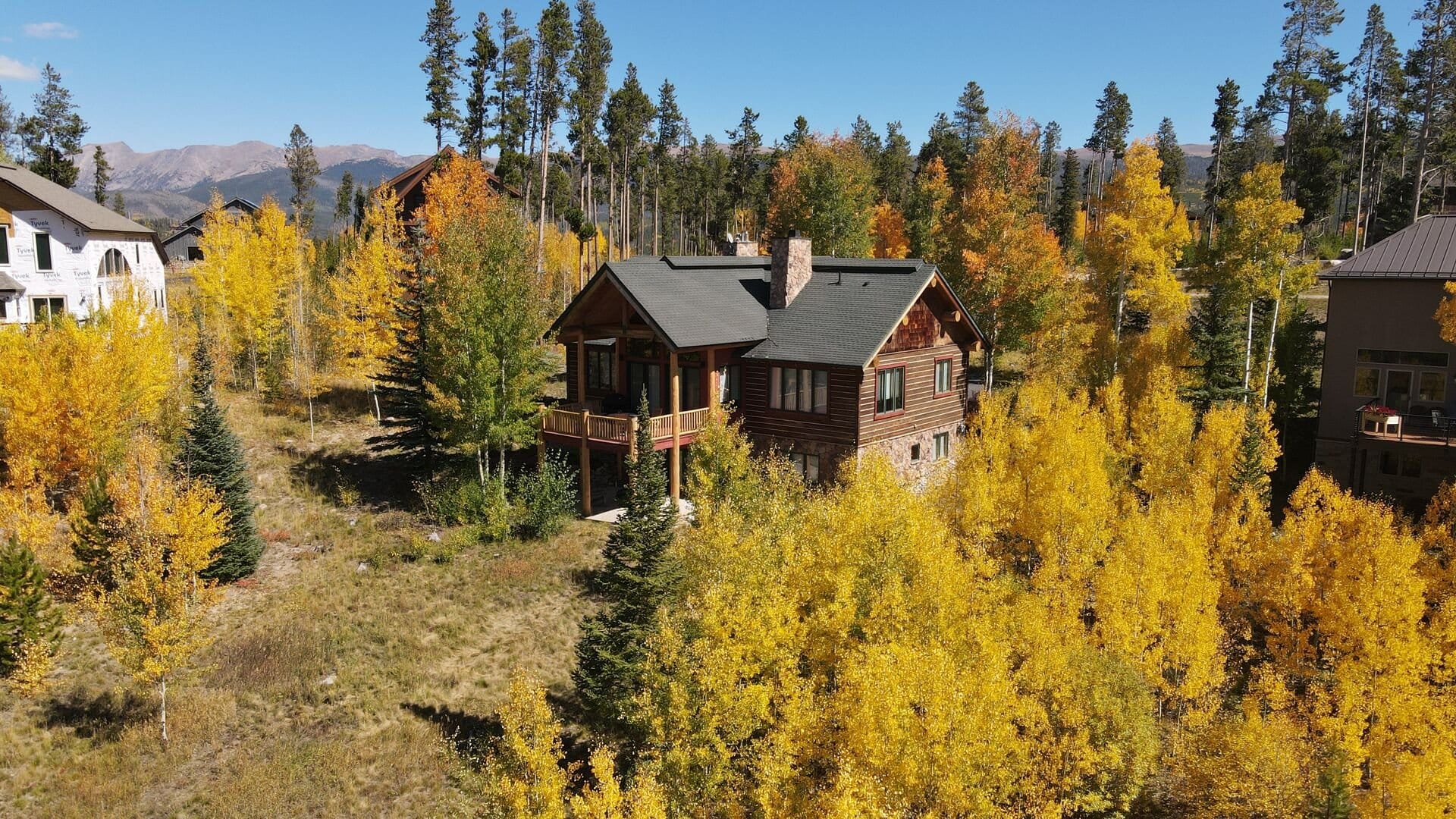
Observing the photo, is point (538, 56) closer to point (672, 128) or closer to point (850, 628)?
point (672, 128)

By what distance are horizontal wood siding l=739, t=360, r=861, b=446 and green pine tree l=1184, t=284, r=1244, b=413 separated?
568 inches

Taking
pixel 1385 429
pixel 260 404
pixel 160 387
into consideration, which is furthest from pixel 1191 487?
pixel 260 404

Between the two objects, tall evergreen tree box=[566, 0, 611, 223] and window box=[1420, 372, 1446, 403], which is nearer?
window box=[1420, 372, 1446, 403]

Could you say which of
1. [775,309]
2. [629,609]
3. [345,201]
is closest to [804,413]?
[775,309]

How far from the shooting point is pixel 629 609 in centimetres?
1839

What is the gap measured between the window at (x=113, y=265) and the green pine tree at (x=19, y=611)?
22.7 m

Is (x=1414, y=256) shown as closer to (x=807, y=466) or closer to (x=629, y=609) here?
(x=807, y=466)

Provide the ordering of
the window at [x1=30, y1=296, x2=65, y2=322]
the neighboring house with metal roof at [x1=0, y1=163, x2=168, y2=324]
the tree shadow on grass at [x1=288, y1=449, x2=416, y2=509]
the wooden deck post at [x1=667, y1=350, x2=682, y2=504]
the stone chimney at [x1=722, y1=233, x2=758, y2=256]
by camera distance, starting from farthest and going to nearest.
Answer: the stone chimney at [x1=722, y1=233, x2=758, y2=256], the neighboring house with metal roof at [x1=0, y1=163, x2=168, y2=324], the window at [x1=30, y1=296, x2=65, y2=322], the tree shadow on grass at [x1=288, y1=449, x2=416, y2=509], the wooden deck post at [x1=667, y1=350, x2=682, y2=504]

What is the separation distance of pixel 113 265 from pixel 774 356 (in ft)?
102

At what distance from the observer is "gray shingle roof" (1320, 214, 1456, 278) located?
2880cm

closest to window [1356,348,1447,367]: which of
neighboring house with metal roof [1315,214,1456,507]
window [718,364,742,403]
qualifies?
neighboring house with metal roof [1315,214,1456,507]

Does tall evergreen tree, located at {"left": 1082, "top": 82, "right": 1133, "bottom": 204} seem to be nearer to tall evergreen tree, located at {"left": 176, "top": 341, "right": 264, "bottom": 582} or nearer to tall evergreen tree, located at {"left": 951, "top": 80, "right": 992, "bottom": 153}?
tall evergreen tree, located at {"left": 951, "top": 80, "right": 992, "bottom": 153}

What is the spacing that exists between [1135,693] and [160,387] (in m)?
29.1

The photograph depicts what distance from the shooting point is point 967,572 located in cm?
1866
